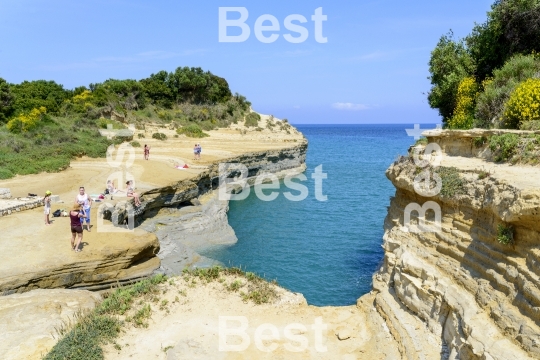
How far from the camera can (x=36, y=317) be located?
10570 millimetres

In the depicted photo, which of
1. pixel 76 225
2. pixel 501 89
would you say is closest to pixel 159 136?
pixel 76 225

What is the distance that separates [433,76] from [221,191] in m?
16.0

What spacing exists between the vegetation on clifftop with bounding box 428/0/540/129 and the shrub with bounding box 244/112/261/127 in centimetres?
3595

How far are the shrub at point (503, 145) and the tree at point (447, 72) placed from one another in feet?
37.3

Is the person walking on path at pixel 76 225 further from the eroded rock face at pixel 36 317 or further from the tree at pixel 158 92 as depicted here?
the tree at pixel 158 92

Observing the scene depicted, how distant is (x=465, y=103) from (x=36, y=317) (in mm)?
20666

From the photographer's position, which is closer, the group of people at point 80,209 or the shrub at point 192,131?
the group of people at point 80,209

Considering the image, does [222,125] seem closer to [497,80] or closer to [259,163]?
[259,163]

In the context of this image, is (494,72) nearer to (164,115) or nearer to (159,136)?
(159,136)

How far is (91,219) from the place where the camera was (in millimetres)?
17000

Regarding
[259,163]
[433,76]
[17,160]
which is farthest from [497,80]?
[17,160]

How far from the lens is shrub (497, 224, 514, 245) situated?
9024 millimetres

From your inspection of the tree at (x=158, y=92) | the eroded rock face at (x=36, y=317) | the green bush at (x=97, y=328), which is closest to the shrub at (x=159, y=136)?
the tree at (x=158, y=92)

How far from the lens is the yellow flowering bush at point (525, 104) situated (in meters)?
15.6
